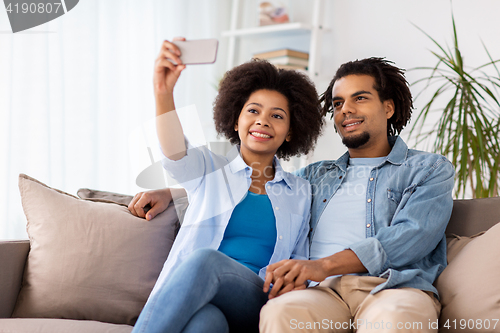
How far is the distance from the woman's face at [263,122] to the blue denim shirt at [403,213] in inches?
9.4

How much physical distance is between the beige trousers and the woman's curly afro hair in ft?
2.21

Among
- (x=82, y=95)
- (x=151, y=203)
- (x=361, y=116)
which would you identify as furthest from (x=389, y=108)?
(x=82, y=95)

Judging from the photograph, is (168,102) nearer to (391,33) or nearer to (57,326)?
(57,326)

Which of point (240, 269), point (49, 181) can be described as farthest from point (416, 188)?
point (49, 181)

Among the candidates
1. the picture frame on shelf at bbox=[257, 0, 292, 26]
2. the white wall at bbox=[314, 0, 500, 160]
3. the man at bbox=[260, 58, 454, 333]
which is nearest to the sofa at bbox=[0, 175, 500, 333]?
the man at bbox=[260, 58, 454, 333]

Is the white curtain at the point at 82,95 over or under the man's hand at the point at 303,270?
over

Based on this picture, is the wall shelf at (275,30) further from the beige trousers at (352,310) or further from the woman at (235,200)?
the beige trousers at (352,310)

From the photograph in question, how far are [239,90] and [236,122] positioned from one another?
0.13m

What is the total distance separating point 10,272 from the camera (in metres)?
1.50

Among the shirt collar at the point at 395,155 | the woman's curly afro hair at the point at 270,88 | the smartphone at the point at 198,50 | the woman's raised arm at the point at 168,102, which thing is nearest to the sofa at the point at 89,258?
the shirt collar at the point at 395,155

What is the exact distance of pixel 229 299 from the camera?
119cm

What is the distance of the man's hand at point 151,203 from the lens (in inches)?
63.4

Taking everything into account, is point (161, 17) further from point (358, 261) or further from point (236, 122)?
point (358, 261)

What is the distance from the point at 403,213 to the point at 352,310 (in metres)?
0.33
